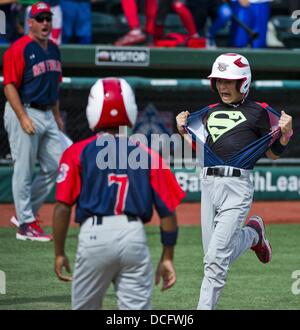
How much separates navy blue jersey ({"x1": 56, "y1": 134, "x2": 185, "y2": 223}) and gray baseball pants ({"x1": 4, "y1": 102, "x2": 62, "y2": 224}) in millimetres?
4792

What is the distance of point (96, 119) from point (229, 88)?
2.00 metres

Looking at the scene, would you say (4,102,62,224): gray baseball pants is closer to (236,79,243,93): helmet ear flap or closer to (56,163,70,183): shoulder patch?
(236,79,243,93): helmet ear flap

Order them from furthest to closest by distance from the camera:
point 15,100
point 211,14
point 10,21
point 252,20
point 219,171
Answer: point 211,14 → point 252,20 → point 10,21 → point 15,100 → point 219,171

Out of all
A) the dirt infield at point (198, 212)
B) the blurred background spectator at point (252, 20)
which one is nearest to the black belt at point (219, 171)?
the dirt infield at point (198, 212)

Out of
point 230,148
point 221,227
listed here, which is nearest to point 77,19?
point 230,148

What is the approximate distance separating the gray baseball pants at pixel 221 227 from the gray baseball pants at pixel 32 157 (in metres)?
3.39

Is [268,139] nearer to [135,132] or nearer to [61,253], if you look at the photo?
[61,253]

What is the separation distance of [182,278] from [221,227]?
6.06ft

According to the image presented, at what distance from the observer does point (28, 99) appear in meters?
9.79

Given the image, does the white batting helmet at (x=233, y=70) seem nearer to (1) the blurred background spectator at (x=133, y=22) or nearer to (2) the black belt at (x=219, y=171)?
(2) the black belt at (x=219, y=171)

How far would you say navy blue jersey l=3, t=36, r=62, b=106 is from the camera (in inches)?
381

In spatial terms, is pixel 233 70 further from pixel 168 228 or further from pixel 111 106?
pixel 168 228

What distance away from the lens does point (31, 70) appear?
972 centimetres

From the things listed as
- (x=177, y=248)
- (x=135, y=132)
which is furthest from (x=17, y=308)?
(x=135, y=132)
